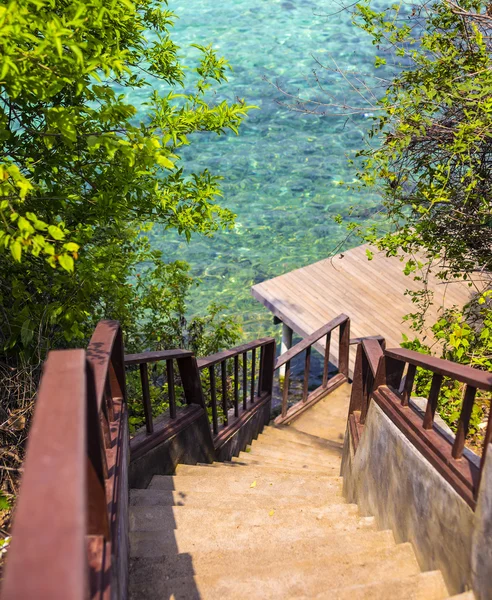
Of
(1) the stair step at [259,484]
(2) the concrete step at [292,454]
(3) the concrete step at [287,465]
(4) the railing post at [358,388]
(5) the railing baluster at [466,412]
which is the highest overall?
(5) the railing baluster at [466,412]

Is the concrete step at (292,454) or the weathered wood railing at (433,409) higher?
the weathered wood railing at (433,409)

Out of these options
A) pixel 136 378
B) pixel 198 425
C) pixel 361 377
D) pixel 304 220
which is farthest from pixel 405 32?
pixel 304 220

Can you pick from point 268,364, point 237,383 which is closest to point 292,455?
point 237,383

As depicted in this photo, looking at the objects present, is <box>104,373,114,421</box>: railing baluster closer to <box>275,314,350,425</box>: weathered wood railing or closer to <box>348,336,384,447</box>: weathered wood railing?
<box>348,336,384,447</box>: weathered wood railing

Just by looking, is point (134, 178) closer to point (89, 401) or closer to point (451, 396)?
point (89, 401)

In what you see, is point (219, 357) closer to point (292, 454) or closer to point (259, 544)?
point (292, 454)

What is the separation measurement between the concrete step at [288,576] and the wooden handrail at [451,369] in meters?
0.96

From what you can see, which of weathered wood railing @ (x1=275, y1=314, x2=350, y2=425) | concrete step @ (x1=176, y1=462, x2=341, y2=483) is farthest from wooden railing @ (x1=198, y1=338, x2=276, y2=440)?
concrete step @ (x1=176, y1=462, x2=341, y2=483)

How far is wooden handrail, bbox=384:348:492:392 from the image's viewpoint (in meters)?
2.40

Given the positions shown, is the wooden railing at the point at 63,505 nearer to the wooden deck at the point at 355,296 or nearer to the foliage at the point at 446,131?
the foliage at the point at 446,131

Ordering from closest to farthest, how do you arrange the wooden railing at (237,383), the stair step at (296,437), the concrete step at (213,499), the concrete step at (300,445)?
the concrete step at (213,499) → the wooden railing at (237,383) → the concrete step at (300,445) → the stair step at (296,437)

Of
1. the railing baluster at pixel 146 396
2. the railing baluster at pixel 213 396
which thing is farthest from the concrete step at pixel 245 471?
the railing baluster at pixel 146 396

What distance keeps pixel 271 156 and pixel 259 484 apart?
47.3 feet

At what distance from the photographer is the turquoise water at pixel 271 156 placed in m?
14.2
